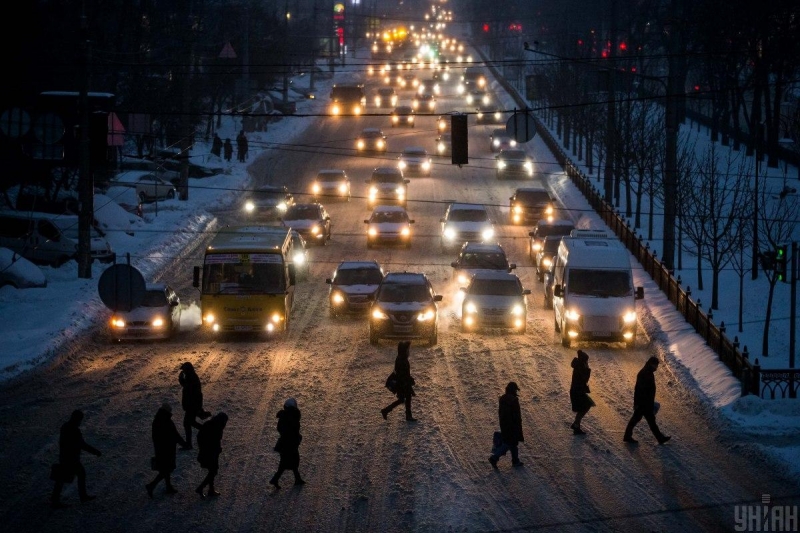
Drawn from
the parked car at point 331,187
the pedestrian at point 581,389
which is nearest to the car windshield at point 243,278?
the pedestrian at point 581,389

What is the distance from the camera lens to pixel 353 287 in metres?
30.5

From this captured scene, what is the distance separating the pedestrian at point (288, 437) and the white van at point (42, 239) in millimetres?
22042

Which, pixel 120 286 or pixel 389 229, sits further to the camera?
pixel 389 229

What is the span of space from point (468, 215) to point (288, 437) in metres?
25.7

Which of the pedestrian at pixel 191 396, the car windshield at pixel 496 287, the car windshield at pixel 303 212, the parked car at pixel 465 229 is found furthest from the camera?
the car windshield at pixel 303 212

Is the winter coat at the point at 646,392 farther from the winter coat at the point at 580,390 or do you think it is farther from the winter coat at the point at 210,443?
the winter coat at the point at 210,443

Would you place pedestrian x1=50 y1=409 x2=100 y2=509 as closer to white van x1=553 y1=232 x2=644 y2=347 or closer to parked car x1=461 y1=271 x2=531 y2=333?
white van x1=553 y1=232 x2=644 y2=347

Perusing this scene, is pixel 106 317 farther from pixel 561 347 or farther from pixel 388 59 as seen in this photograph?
pixel 388 59

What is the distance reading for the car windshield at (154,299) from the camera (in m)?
27.8

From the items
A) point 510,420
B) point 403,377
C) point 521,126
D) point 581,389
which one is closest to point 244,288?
point 521,126

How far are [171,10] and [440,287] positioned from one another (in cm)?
4502

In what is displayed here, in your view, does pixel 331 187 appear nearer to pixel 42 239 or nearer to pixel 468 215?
pixel 468 215

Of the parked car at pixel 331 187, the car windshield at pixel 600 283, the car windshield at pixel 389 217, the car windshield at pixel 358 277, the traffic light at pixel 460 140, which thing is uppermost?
the traffic light at pixel 460 140

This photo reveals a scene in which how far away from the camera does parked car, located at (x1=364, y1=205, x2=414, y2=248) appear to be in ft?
134
